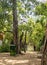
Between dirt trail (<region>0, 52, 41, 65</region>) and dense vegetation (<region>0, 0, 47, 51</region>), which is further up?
dense vegetation (<region>0, 0, 47, 51</region>)

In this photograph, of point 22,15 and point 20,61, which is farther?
point 22,15

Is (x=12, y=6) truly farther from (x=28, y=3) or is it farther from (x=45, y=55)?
(x=45, y=55)

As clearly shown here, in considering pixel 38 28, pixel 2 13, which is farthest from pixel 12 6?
pixel 38 28

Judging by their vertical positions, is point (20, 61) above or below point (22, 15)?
below

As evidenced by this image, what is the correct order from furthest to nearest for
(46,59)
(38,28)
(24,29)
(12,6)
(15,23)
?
(38,28), (24,29), (15,23), (12,6), (46,59)

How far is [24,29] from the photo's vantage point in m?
21.9

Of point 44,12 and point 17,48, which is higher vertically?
point 44,12

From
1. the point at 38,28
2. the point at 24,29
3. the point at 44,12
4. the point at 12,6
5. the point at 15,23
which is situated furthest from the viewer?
the point at 38,28

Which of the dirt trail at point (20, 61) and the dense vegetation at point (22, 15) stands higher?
the dense vegetation at point (22, 15)

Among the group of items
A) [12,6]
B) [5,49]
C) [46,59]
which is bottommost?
[5,49]

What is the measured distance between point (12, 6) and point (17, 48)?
139 inches

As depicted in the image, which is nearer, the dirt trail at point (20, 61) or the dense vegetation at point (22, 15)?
the dirt trail at point (20, 61)

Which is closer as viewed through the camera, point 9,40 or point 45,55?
point 45,55

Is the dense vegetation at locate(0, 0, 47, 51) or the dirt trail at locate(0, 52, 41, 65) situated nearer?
the dirt trail at locate(0, 52, 41, 65)
